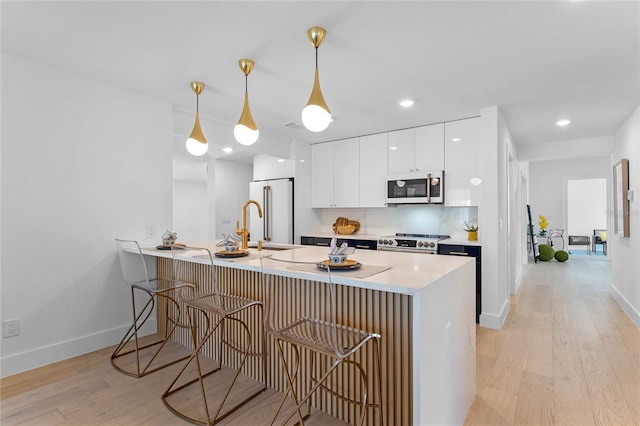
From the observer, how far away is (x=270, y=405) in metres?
1.98

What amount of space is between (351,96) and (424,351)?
96.2 inches

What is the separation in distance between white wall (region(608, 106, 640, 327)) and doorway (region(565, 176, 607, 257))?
18.6 ft

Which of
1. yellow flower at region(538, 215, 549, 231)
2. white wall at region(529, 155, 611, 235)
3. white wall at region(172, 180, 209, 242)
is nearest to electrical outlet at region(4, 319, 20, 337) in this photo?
white wall at region(172, 180, 209, 242)

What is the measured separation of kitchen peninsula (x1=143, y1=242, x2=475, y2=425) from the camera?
1355 mm

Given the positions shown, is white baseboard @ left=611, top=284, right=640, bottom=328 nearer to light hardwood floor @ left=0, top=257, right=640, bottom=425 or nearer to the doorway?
light hardwood floor @ left=0, top=257, right=640, bottom=425

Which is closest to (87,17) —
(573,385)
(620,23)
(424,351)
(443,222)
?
(424,351)

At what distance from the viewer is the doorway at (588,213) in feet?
29.7

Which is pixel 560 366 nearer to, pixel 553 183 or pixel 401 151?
pixel 401 151

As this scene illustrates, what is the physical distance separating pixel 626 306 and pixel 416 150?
3045 millimetres

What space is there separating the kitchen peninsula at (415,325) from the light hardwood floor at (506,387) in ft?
1.10

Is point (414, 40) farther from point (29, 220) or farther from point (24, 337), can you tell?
point (24, 337)

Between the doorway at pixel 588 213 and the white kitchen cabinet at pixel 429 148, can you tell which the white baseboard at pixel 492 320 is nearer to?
the white kitchen cabinet at pixel 429 148

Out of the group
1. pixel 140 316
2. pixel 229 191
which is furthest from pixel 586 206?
pixel 140 316

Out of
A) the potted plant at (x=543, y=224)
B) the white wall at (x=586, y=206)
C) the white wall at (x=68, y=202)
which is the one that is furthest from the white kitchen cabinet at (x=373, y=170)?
the white wall at (x=586, y=206)
